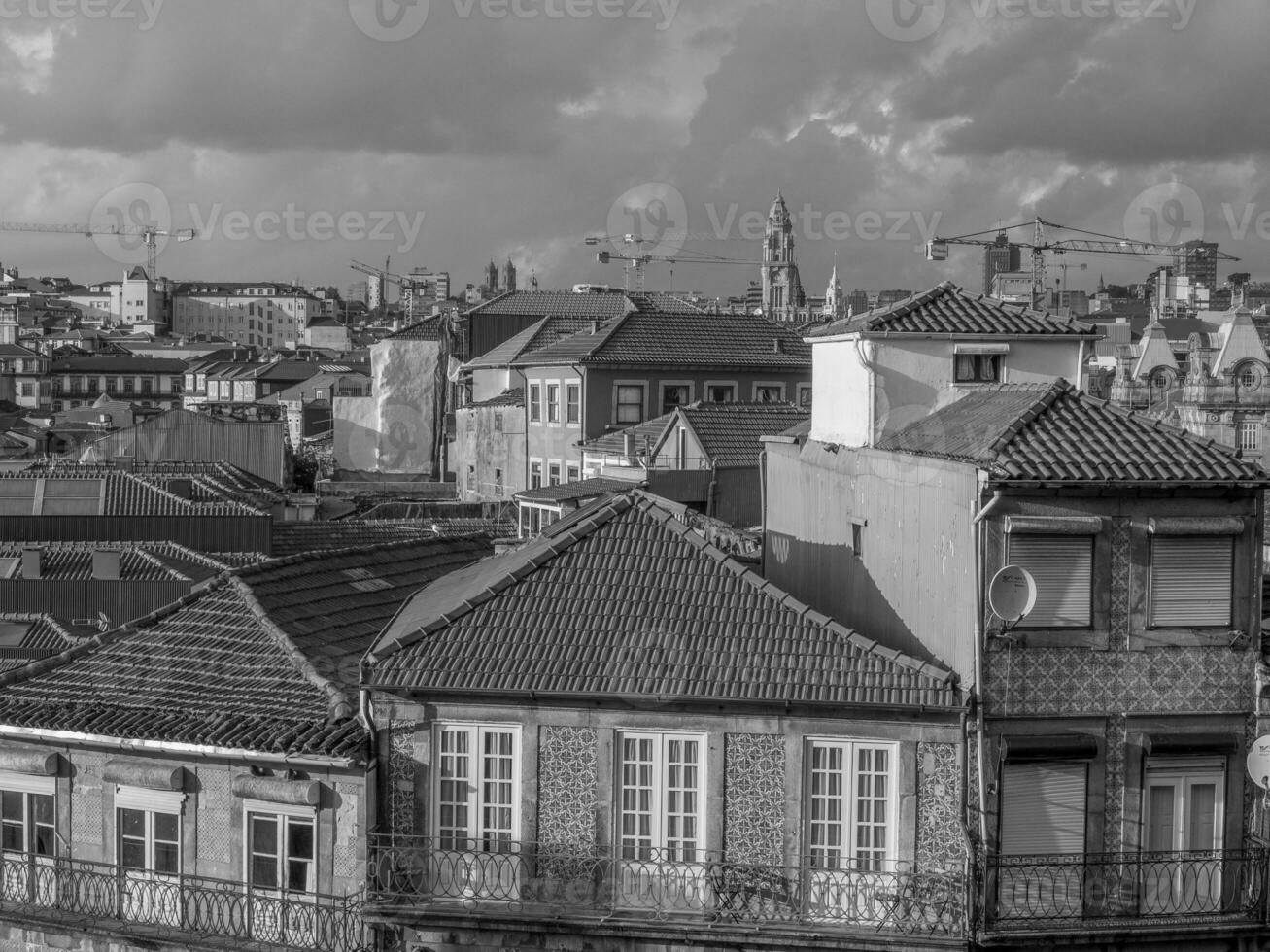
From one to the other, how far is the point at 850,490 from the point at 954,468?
3.50m

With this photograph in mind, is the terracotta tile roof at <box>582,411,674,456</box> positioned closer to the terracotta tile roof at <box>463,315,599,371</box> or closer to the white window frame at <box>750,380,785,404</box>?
the white window frame at <box>750,380,785,404</box>

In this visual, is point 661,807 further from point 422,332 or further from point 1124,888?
point 422,332

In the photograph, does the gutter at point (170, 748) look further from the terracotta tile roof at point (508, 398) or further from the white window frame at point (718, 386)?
the terracotta tile roof at point (508, 398)

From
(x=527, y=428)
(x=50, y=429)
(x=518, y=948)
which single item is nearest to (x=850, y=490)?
(x=518, y=948)

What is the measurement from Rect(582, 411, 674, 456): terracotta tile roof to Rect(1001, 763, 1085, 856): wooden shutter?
2211 centimetres

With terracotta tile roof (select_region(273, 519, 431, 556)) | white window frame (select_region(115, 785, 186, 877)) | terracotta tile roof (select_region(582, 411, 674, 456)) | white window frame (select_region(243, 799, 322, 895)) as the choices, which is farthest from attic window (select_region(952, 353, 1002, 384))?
terracotta tile roof (select_region(273, 519, 431, 556))

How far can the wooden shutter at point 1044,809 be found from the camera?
53.9ft

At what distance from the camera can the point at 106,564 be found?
3425 cm

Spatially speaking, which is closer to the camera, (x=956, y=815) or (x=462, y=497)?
(x=956, y=815)

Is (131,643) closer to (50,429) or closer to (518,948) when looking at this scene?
(518,948)

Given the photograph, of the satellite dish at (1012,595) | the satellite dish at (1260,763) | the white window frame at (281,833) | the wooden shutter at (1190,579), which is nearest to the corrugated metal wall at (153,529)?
the white window frame at (281,833)

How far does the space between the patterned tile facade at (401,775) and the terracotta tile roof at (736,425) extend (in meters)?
18.7

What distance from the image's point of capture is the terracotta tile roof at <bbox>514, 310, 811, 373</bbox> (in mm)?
47906

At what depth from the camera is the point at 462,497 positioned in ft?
199
